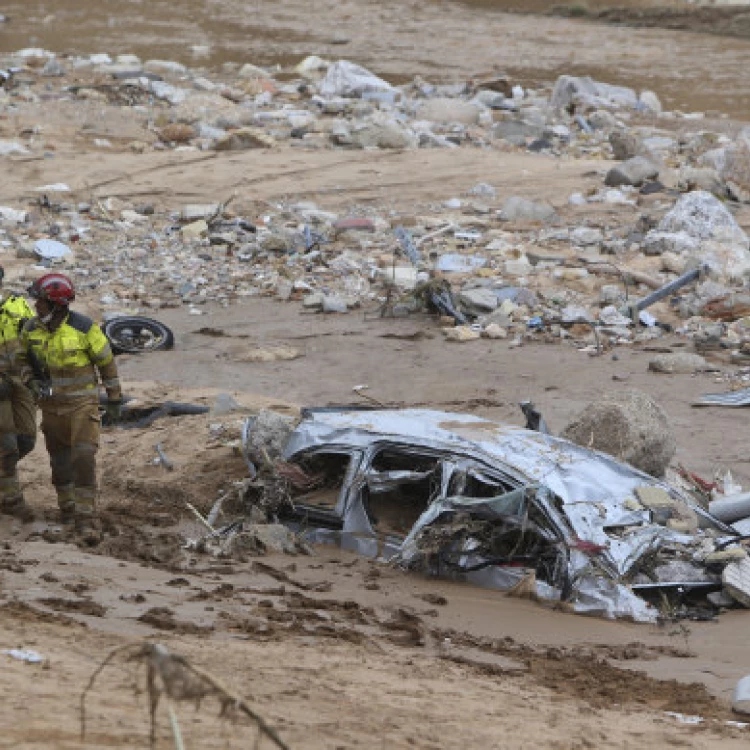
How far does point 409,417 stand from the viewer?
9766mm

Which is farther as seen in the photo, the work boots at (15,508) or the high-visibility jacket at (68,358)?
the work boots at (15,508)

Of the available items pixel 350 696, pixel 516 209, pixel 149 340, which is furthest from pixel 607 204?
pixel 350 696

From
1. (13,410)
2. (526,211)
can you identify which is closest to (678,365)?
(526,211)

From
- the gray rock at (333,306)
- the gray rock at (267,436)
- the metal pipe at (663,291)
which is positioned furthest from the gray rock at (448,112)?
the gray rock at (267,436)

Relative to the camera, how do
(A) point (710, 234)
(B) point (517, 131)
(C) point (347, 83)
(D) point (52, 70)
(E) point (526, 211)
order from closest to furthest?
(A) point (710, 234) → (E) point (526, 211) → (B) point (517, 131) → (C) point (347, 83) → (D) point (52, 70)

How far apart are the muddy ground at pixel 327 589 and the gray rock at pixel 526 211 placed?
2.60 ft

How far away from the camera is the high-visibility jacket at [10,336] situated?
382 inches

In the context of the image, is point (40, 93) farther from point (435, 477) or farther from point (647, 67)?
point (435, 477)

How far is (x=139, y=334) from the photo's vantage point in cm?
1619

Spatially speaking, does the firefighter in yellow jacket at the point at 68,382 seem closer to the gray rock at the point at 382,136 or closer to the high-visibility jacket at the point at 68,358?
the high-visibility jacket at the point at 68,358

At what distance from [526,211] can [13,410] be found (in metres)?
12.0

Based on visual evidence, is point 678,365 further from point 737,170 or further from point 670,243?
point 737,170

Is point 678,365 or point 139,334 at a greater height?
point 678,365

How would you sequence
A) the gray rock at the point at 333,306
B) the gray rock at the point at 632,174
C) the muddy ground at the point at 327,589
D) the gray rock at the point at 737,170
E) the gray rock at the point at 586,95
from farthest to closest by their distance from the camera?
the gray rock at the point at 586,95 → the gray rock at the point at 737,170 → the gray rock at the point at 632,174 → the gray rock at the point at 333,306 → the muddy ground at the point at 327,589
